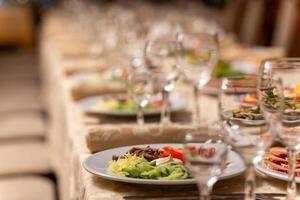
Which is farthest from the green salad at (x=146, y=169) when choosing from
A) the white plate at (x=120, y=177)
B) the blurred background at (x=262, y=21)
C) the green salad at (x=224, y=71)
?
the blurred background at (x=262, y=21)

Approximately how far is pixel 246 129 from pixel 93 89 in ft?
3.91

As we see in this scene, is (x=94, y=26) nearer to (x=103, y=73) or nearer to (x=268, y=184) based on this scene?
(x=103, y=73)

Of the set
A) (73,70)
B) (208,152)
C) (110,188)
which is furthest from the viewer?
(73,70)

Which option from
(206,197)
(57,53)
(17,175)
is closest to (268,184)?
(206,197)

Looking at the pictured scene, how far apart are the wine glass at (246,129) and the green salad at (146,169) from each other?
143mm

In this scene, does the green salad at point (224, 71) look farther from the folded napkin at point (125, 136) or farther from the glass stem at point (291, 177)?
the glass stem at point (291, 177)

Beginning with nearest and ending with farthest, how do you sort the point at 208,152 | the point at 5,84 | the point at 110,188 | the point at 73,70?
the point at 208,152
the point at 110,188
the point at 73,70
the point at 5,84

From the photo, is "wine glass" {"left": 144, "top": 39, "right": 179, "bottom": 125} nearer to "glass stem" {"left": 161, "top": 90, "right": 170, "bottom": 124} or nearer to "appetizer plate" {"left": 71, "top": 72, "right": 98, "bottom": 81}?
"glass stem" {"left": 161, "top": 90, "right": 170, "bottom": 124}

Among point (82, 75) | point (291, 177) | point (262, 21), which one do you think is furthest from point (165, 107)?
point (262, 21)

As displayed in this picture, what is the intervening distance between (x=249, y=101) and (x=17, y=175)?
5.01ft

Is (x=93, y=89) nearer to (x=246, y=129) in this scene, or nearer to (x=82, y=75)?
(x=82, y=75)

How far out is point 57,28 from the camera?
17.9ft

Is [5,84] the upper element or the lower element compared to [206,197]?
lower

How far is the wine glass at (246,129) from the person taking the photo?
105cm
